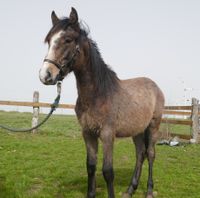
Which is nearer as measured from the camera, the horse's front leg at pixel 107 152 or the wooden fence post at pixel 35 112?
the horse's front leg at pixel 107 152

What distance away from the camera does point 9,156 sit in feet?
27.7

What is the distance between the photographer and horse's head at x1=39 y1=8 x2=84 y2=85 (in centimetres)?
390

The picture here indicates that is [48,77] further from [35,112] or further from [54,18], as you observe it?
[35,112]

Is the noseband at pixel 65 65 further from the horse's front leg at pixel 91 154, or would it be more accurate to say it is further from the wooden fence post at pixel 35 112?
the wooden fence post at pixel 35 112

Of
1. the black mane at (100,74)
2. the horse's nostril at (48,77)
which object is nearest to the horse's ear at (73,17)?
the black mane at (100,74)

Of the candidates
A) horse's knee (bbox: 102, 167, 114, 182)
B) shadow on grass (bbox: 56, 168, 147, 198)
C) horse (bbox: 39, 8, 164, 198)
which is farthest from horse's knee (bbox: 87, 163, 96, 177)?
shadow on grass (bbox: 56, 168, 147, 198)

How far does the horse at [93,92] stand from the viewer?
13.6 feet

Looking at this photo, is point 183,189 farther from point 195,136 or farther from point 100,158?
point 195,136

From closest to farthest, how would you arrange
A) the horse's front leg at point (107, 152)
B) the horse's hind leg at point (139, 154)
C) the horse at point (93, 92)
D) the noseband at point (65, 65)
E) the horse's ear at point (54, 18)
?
the noseband at point (65, 65) → the horse at point (93, 92) → the horse's ear at point (54, 18) → the horse's front leg at point (107, 152) → the horse's hind leg at point (139, 154)

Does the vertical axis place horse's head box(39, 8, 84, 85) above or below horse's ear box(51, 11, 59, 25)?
below

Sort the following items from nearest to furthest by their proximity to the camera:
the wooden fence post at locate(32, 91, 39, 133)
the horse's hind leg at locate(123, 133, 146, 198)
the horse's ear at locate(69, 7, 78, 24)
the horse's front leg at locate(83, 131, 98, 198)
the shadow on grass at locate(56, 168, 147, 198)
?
the horse's ear at locate(69, 7, 78, 24) < the horse's front leg at locate(83, 131, 98, 198) < the shadow on grass at locate(56, 168, 147, 198) < the horse's hind leg at locate(123, 133, 146, 198) < the wooden fence post at locate(32, 91, 39, 133)

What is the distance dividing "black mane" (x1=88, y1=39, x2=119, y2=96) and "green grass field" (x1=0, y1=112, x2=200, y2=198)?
197 centimetres

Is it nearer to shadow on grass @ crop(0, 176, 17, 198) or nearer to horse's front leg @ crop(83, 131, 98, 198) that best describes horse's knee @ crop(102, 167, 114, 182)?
horse's front leg @ crop(83, 131, 98, 198)

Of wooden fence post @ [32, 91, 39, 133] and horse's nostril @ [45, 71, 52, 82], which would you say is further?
wooden fence post @ [32, 91, 39, 133]
